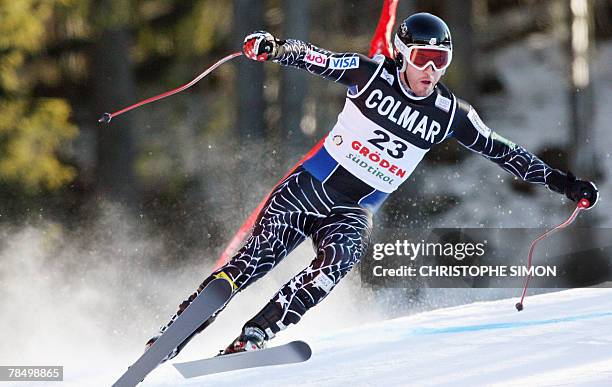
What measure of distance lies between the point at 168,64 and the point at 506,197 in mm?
2359

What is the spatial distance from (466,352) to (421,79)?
1.28m

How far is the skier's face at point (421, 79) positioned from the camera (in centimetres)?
366

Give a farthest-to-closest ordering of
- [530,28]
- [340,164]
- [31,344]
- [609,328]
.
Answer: [530,28] < [31,344] < [609,328] < [340,164]

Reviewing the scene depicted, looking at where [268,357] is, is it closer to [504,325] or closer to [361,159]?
[361,159]

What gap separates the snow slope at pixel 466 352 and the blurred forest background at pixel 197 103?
995mm

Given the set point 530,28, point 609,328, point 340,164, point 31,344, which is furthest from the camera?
point 530,28

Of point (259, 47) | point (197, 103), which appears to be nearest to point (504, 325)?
point (259, 47)

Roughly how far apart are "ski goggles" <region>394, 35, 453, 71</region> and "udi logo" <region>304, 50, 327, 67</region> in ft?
1.20

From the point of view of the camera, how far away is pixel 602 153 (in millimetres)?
5582

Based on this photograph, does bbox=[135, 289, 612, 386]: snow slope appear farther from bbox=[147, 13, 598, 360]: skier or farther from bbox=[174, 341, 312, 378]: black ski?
bbox=[147, 13, 598, 360]: skier

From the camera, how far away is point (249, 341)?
11.1ft

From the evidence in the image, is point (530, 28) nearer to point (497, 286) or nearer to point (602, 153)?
point (602, 153)

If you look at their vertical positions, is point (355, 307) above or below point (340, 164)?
above

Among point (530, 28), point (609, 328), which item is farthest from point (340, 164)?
point (530, 28)
